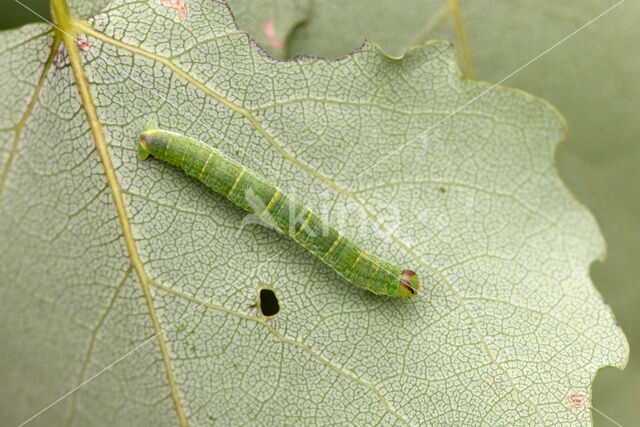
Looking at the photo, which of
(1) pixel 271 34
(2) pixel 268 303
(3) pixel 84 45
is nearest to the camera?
(3) pixel 84 45

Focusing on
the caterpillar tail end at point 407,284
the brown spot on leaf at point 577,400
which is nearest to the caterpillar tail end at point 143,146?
the caterpillar tail end at point 407,284

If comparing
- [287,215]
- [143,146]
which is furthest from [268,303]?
[143,146]

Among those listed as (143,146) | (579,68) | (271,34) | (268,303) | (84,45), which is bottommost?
(268,303)

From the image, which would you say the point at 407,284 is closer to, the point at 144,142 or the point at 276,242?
the point at 276,242

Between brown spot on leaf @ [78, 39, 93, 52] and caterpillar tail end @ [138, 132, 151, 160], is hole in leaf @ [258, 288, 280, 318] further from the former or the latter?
brown spot on leaf @ [78, 39, 93, 52]

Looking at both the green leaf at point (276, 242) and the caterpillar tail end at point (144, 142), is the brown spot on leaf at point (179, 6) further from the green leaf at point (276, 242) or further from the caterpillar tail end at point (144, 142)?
the caterpillar tail end at point (144, 142)

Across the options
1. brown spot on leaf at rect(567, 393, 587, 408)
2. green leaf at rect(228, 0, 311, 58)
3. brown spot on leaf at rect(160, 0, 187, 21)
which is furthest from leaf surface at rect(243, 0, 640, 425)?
brown spot on leaf at rect(567, 393, 587, 408)
